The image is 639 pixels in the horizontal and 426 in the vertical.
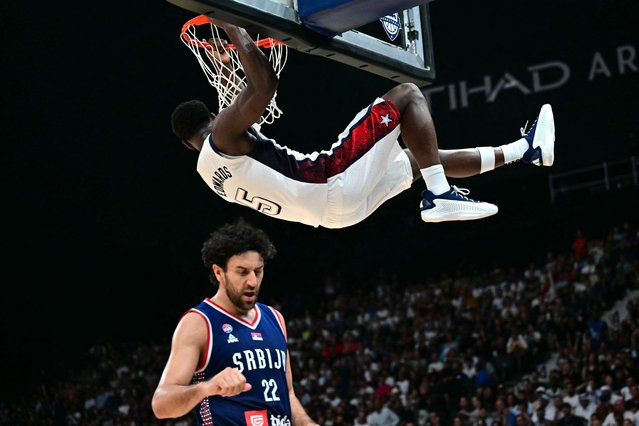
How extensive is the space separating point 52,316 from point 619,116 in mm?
13845

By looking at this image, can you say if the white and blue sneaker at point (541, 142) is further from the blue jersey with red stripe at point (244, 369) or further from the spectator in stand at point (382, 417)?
the spectator in stand at point (382, 417)

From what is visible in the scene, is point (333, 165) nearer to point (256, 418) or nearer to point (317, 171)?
point (317, 171)

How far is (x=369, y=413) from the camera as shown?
14.3 m

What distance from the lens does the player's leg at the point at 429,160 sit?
531 centimetres

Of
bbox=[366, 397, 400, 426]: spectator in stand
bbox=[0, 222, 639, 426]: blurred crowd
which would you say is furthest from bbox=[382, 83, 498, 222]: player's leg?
bbox=[366, 397, 400, 426]: spectator in stand

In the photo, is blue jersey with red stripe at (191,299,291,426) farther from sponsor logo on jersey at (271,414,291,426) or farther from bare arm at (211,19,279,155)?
Answer: bare arm at (211,19,279,155)

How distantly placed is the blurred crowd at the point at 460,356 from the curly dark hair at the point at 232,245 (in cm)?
707

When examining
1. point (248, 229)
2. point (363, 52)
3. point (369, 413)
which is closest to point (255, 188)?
point (248, 229)

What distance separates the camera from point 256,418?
464 cm

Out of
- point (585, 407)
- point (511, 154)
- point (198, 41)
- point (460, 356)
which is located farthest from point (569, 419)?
point (198, 41)

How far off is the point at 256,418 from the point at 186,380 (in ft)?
1.30

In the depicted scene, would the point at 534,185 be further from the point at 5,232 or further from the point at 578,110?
the point at 5,232

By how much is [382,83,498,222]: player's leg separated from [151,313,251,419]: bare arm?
1468 millimetres

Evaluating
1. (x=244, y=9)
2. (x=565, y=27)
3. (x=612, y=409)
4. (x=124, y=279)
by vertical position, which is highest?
(x=565, y=27)
